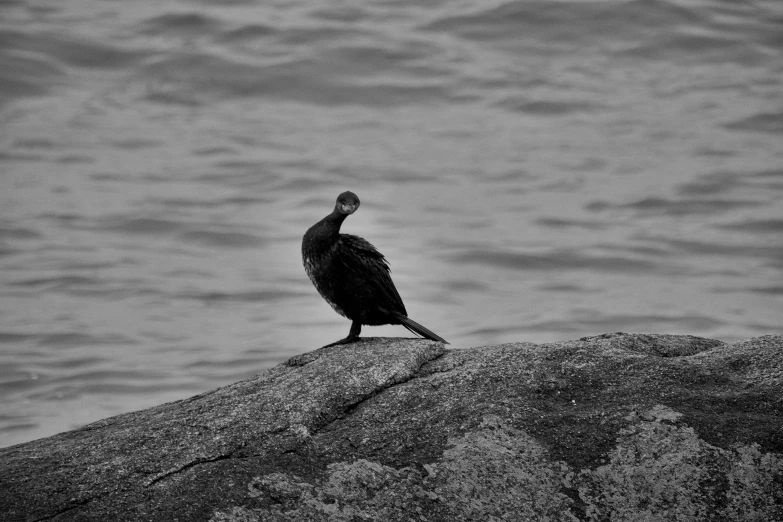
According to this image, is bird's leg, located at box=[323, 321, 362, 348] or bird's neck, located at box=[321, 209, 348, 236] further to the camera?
bird's neck, located at box=[321, 209, 348, 236]

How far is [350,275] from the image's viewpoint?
6.51 meters

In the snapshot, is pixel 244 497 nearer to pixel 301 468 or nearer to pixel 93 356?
pixel 301 468

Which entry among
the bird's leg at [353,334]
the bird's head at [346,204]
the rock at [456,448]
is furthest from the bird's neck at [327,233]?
the rock at [456,448]

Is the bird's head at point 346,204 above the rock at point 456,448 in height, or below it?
above

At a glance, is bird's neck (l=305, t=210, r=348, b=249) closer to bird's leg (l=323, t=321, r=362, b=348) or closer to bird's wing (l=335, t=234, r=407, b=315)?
bird's wing (l=335, t=234, r=407, b=315)

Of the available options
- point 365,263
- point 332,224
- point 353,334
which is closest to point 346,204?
point 332,224

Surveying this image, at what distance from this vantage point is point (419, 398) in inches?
190

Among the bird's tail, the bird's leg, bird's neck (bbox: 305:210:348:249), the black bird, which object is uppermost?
bird's neck (bbox: 305:210:348:249)

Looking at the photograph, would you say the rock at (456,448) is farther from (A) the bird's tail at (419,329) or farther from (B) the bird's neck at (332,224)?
(B) the bird's neck at (332,224)

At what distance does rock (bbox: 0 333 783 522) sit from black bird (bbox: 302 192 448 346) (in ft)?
4.52

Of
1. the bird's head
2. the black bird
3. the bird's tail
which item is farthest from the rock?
the bird's head

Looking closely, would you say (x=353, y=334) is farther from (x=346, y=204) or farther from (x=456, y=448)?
(x=456, y=448)

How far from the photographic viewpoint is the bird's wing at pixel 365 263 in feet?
21.3

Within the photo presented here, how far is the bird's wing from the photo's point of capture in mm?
6500
